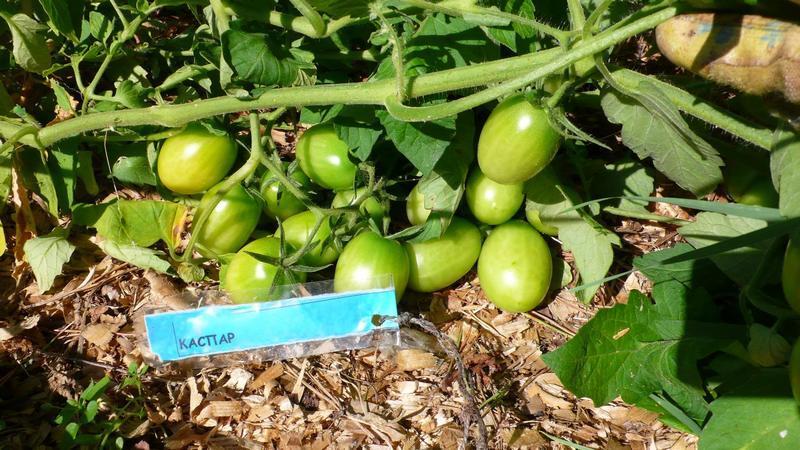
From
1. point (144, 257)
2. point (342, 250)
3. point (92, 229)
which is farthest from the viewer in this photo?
point (92, 229)

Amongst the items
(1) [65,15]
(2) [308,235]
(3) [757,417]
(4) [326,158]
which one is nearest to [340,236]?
(2) [308,235]

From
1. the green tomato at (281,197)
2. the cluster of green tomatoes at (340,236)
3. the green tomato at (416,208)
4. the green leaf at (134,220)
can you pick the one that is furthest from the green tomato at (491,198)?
the green leaf at (134,220)

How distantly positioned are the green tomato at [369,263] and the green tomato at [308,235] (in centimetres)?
7

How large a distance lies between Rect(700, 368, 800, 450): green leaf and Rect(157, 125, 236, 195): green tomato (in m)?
1.31

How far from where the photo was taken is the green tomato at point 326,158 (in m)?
1.72

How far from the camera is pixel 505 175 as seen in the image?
1530 millimetres

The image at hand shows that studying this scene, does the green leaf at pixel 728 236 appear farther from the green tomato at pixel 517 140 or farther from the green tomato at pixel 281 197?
the green tomato at pixel 281 197

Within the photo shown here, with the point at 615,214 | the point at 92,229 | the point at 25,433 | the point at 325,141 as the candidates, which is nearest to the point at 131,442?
the point at 25,433

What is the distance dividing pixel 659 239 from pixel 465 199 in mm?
543

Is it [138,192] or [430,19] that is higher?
[430,19]

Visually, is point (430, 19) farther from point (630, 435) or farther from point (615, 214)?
point (630, 435)

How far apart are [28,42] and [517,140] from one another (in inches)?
49.3

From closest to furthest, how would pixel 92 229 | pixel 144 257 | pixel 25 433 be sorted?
1. pixel 25 433
2. pixel 144 257
3. pixel 92 229

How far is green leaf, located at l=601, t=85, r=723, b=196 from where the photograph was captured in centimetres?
143
